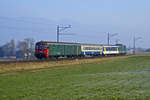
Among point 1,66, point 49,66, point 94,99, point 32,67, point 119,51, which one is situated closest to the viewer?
point 94,99

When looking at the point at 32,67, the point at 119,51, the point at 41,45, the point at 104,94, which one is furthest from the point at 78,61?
the point at 119,51

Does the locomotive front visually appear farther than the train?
No

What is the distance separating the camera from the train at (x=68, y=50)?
3747cm

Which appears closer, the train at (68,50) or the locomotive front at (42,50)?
the locomotive front at (42,50)

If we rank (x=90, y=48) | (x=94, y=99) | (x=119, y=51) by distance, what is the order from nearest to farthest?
1. (x=94, y=99)
2. (x=90, y=48)
3. (x=119, y=51)

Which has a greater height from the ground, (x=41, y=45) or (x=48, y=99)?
(x=41, y=45)

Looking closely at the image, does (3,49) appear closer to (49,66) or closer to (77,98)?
(49,66)

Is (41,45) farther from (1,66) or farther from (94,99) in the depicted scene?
(94,99)

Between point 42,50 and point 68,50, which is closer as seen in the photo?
point 42,50

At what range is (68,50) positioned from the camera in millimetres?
43812

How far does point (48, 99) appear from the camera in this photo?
10508mm

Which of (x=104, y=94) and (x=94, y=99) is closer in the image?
(x=94, y=99)

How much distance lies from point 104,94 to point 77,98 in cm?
156

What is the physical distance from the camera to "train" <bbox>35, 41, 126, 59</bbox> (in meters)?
37.5
